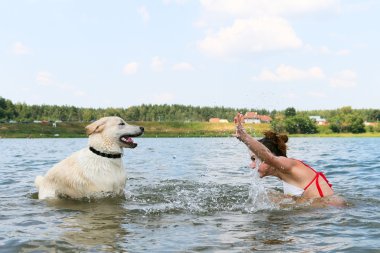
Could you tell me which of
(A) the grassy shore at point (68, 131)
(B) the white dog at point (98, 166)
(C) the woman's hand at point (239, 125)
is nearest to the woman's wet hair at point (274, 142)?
(C) the woman's hand at point (239, 125)

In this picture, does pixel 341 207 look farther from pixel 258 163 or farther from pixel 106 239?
pixel 106 239

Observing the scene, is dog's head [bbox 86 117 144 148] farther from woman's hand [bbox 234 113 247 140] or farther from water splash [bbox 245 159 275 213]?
woman's hand [bbox 234 113 247 140]

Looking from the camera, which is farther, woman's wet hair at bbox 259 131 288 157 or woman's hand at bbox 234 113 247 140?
woman's wet hair at bbox 259 131 288 157

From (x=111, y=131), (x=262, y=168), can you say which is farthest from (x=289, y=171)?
(x=111, y=131)

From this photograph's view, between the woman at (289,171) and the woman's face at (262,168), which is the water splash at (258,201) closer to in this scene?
the woman's face at (262,168)

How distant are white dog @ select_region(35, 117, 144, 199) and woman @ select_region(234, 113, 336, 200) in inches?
133

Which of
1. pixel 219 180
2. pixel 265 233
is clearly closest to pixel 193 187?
pixel 219 180

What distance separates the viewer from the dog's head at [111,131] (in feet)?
36.5

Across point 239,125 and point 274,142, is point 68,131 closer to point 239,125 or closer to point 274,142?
point 274,142

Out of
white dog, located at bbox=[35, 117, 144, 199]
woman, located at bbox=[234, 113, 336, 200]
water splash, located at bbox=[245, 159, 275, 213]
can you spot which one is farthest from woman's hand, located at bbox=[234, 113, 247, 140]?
white dog, located at bbox=[35, 117, 144, 199]

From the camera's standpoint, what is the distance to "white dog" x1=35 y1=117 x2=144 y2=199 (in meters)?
10.9

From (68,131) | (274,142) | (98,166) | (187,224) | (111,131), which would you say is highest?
(111,131)

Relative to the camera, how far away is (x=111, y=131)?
11.2 metres

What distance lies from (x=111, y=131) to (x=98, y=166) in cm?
92
